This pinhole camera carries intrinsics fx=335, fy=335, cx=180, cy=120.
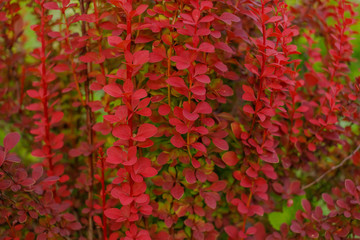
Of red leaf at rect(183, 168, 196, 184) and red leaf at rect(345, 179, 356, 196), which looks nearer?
red leaf at rect(183, 168, 196, 184)

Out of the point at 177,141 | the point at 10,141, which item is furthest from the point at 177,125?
the point at 10,141

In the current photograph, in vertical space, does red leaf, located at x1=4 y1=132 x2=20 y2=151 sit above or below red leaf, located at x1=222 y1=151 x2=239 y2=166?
above

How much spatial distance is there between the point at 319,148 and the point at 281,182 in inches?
8.0

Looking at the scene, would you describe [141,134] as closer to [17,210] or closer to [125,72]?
[125,72]

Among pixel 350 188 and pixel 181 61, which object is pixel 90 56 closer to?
pixel 181 61

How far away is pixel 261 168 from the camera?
3.70 feet

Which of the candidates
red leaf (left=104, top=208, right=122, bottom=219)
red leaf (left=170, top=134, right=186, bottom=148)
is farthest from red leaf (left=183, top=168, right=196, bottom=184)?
red leaf (left=104, top=208, right=122, bottom=219)

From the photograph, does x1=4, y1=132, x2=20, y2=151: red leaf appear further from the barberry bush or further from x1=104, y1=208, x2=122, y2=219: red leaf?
x1=104, y1=208, x2=122, y2=219: red leaf

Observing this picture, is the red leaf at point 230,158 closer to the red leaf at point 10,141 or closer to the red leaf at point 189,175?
the red leaf at point 189,175

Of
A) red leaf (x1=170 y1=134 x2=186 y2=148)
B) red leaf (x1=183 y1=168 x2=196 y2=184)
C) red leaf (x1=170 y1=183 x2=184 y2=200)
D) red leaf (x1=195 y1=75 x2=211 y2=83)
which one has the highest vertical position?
red leaf (x1=195 y1=75 x2=211 y2=83)

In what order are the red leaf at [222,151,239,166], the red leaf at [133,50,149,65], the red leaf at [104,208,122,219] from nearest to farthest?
the red leaf at [133,50,149,65]
the red leaf at [104,208,122,219]
the red leaf at [222,151,239,166]

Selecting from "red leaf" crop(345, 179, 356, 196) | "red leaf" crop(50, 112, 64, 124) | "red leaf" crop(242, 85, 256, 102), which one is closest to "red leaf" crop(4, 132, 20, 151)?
"red leaf" crop(50, 112, 64, 124)

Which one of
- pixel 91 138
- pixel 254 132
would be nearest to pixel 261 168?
pixel 254 132

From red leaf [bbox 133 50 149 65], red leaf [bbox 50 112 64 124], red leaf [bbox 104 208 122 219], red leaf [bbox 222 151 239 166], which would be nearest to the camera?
red leaf [bbox 133 50 149 65]
